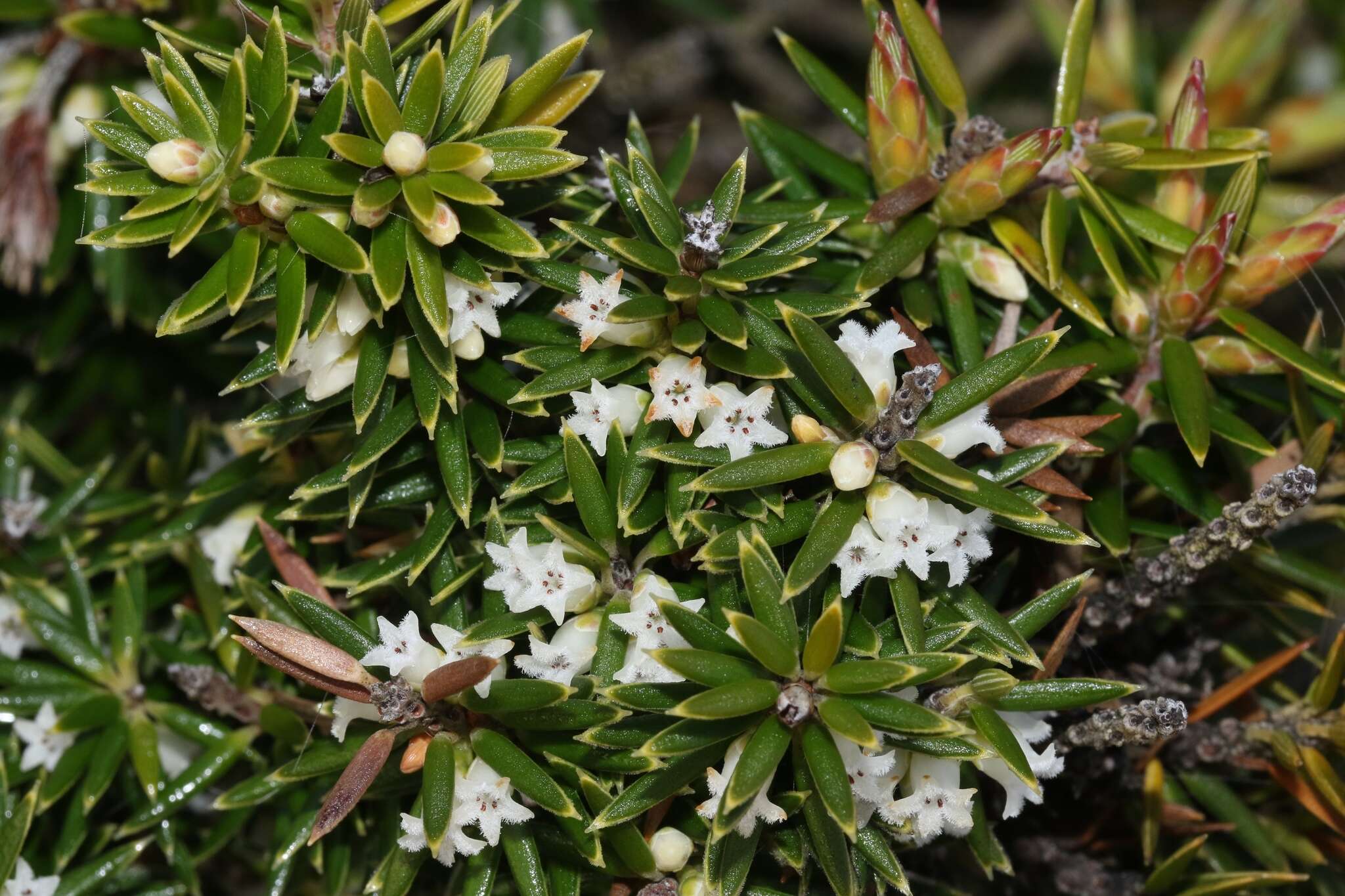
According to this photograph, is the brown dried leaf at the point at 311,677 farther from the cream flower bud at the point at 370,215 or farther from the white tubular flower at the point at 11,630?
the white tubular flower at the point at 11,630

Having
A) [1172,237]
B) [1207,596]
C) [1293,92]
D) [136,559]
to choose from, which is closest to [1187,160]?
[1172,237]

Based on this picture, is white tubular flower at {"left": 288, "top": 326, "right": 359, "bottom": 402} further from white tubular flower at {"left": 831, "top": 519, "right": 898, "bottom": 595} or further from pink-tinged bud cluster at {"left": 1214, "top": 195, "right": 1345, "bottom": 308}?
pink-tinged bud cluster at {"left": 1214, "top": 195, "right": 1345, "bottom": 308}

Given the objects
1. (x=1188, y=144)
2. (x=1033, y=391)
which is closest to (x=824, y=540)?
(x=1033, y=391)

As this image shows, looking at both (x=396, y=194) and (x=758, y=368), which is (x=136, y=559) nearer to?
(x=396, y=194)

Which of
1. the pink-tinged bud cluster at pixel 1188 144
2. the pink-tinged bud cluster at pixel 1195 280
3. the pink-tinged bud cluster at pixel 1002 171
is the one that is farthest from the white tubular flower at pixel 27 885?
the pink-tinged bud cluster at pixel 1188 144

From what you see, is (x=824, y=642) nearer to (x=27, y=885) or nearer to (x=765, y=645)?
(x=765, y=645)
